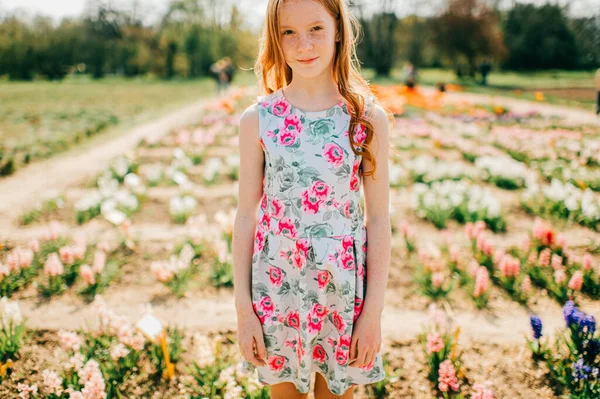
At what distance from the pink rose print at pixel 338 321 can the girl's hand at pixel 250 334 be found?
26 cm

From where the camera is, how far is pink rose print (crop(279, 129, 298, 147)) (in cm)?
148

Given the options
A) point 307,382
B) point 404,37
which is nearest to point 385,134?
point 307,382

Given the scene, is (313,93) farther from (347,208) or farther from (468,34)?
(468,34)

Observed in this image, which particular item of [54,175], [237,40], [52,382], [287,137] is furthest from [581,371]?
[237,40]

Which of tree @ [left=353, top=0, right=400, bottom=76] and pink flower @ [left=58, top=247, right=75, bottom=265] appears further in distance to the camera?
tree @ [left=353, top=0, right=400, bottom=76]

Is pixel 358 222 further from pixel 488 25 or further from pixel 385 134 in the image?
pixel 488 25

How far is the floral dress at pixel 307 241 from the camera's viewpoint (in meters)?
1.48

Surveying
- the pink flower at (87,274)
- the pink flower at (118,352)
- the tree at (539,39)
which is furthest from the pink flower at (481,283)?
the tree at (539,39)

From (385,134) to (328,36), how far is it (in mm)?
381

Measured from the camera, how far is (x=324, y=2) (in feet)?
4.65

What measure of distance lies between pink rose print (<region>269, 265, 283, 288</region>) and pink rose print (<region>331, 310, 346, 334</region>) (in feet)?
0.73

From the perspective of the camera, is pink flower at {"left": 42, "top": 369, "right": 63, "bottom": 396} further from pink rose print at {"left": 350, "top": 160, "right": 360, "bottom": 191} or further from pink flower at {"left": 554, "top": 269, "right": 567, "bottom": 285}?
pink flower at {"left": 554, "top": 269, "right": 567, "bottom": 285}

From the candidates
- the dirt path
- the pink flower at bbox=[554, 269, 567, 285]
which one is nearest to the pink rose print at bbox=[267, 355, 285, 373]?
the pink flower at bbox=[554, 269, 567, 285]

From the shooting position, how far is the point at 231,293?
3242 mm
